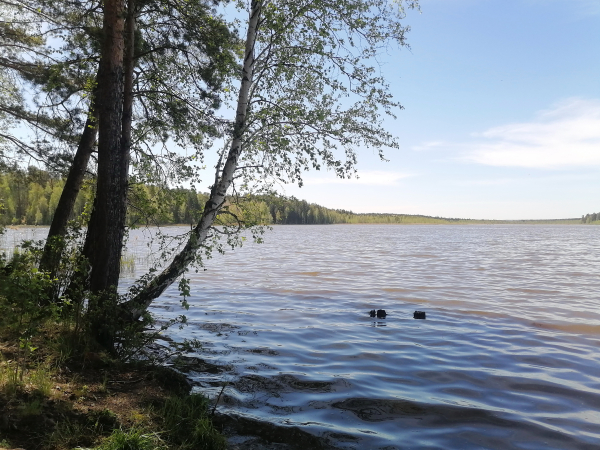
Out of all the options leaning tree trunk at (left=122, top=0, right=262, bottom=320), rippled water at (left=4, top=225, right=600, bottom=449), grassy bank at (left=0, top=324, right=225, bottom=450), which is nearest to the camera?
grassy bank at (left=0, top=324, right=225, bottom=450)

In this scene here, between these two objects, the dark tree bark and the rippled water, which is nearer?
the rippled water

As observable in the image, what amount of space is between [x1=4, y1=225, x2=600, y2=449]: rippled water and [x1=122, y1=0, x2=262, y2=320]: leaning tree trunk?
1908 mm

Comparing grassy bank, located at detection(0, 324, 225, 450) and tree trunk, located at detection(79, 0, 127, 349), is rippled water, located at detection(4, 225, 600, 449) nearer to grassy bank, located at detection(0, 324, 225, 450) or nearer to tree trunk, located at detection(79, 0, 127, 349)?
grassy bank, located at detection(0, 324, 225, 450)

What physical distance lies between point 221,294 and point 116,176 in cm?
1013

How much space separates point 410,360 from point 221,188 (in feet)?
17.4

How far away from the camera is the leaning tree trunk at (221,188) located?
8.76 m

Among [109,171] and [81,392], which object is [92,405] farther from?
[109,171]

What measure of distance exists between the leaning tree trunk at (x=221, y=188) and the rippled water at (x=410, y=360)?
1.91 m

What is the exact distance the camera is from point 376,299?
53.0 ft

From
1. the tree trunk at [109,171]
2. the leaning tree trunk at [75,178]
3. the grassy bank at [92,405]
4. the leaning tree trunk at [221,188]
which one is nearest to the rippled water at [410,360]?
the grassy bank at [92,405]

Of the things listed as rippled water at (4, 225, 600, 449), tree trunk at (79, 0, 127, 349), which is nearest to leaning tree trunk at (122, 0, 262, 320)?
tree trunk at (79, 0, 127, 349)

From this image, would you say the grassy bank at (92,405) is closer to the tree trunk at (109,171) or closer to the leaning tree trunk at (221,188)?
the tree trunk at (109,171)

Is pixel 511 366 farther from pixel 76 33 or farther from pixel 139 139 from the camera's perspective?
pixel 76 33

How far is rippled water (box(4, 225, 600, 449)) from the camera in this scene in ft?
20.8
